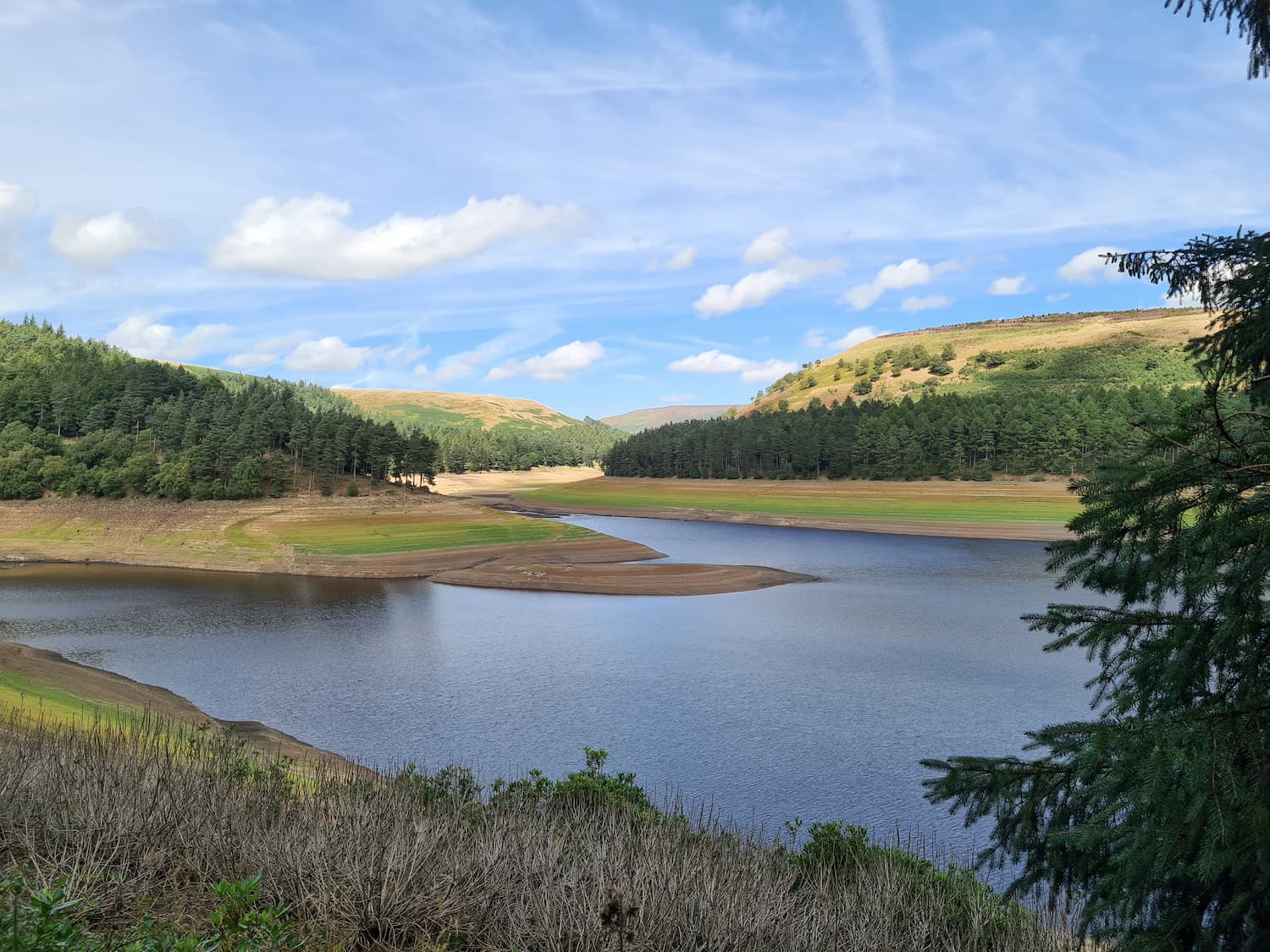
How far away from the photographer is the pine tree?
16.3 feet

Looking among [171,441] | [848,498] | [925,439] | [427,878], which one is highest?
[925,439]

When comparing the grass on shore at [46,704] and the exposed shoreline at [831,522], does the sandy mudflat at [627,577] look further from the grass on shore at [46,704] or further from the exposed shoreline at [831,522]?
the grass on shore at [46,704]

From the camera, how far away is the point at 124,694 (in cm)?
3219

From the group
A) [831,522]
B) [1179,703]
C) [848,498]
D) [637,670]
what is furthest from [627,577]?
[848,498]

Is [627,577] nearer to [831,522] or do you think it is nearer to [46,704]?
[46,704]

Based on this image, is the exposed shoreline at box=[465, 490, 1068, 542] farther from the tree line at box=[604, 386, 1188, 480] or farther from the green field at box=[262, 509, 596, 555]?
the green field at box=[262, 509, 596, 555]

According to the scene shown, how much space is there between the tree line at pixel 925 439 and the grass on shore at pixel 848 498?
24.3ft

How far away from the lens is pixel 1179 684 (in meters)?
6.00

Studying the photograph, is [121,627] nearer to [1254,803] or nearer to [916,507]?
[1254,803]

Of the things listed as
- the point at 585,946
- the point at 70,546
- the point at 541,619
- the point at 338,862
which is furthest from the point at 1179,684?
the point at 70,546

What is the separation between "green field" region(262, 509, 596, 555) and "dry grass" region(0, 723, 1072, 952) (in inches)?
2584

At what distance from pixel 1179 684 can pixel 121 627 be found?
54.1 meters

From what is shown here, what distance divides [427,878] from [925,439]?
13009 centimetres

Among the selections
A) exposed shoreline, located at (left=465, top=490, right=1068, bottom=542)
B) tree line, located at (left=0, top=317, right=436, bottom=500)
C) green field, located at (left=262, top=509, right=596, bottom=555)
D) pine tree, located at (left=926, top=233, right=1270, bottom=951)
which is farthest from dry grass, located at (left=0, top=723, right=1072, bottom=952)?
tree line, located at (left=0, top=317, right=436, bottom=500)
